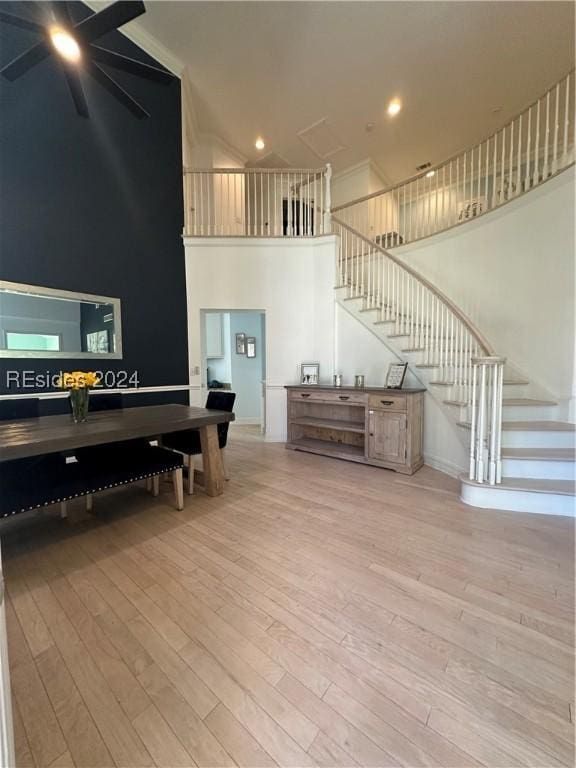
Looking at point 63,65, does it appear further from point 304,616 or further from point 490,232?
point 490,232

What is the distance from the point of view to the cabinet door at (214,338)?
22.0ft

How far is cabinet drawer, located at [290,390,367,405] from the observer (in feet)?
12.6

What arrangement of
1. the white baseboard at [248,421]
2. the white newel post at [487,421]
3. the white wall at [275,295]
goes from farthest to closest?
1. the white baseboard at [248,421]
2. the white wall at [275,295]
3. the white newel post at [487,421]

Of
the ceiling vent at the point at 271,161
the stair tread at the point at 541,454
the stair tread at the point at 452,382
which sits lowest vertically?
the stair tread at the point at 541,454

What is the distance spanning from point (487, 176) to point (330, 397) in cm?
382

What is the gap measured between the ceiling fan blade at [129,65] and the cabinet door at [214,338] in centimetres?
442

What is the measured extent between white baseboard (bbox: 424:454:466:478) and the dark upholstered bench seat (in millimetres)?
2858

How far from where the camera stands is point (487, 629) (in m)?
1.46

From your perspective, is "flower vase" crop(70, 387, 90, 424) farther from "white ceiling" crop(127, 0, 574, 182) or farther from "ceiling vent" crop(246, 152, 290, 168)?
"ceiling vent" crop(246, 152, 290, 168)

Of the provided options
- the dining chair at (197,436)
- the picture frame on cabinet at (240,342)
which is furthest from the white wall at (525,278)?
the picture frame on cabinet at (240,342)

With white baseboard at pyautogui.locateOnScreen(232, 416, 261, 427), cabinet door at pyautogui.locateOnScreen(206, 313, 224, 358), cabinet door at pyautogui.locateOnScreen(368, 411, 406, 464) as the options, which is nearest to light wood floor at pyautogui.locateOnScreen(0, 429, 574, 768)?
cabinet door at pyautogui.locateOnScreen(368, 411, 406, 464)

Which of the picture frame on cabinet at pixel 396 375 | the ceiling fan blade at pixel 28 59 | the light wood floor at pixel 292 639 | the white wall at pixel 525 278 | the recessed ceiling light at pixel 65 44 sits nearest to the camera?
the light wood floor at pixel 292 639

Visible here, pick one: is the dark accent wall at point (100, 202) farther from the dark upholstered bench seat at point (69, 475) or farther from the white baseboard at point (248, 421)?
the white baseboard at point (248, 421)

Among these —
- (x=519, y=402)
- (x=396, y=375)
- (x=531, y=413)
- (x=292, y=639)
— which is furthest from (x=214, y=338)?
(x=292, y=639)
